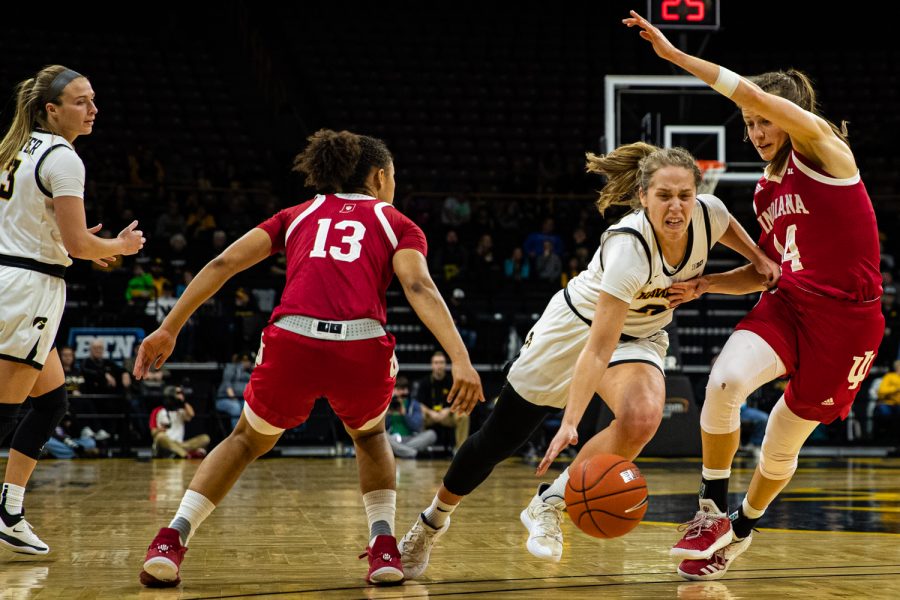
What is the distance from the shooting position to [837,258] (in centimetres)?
387

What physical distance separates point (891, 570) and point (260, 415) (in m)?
2.48

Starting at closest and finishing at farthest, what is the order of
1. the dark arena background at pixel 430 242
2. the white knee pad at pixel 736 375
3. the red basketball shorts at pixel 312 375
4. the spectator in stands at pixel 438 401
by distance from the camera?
1. the red basketball shorts at pixel 312 375
2. the white knee pad at pixel 736 375
3. the dark arena background at pixel 430 242
4. the spectator in stands at pixel 438 401

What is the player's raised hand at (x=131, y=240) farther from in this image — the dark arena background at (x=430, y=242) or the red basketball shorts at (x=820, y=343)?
the red basketball shorts at (x=820, y=343)

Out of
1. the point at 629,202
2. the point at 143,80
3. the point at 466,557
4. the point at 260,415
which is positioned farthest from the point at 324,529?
the point at 143,80

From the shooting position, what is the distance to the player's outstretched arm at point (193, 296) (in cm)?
Answer: 375

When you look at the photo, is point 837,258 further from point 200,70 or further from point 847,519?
point 200,70

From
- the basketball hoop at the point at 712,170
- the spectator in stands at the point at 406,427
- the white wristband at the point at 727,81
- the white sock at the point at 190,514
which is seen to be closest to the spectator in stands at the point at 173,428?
the spectator in stands at the point at 406,427

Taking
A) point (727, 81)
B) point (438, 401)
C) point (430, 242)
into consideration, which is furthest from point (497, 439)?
point (430, 242)

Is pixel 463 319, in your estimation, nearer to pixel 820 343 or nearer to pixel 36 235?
pixel 36 235

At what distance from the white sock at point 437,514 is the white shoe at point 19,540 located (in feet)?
5.21

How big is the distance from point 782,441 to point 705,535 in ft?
1.69

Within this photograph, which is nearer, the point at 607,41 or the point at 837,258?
the point at 837,258

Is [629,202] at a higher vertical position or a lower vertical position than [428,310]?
higher

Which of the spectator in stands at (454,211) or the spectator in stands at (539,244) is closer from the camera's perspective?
the spectator in stands at (539,244)
